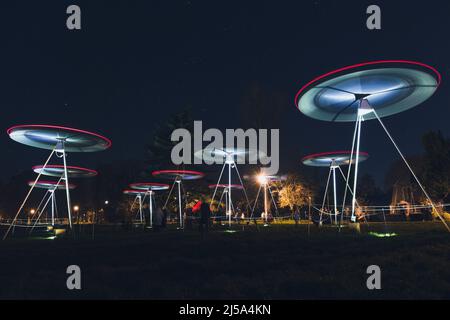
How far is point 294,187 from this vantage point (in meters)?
51.1

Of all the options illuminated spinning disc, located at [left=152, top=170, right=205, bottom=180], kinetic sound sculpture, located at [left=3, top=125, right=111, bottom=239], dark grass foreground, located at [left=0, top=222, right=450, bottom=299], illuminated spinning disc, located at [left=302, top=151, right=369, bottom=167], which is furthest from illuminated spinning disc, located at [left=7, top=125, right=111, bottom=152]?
illuminated spinning disc, located at [left=302, top=151, right=369, bottom=167]

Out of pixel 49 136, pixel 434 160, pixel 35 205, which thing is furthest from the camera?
pixel 35 205

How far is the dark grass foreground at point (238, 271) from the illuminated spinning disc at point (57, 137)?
804 cm

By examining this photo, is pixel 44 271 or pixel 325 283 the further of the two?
pixel 44 271

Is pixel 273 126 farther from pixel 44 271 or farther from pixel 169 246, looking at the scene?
pixel 44 271

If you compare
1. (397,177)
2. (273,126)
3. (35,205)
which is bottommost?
(35,205)

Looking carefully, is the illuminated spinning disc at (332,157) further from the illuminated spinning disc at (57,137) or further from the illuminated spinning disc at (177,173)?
the illuminated spinning disc at (57,137)

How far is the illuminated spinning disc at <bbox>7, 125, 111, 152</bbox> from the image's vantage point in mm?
18297

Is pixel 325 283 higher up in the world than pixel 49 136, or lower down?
lower down

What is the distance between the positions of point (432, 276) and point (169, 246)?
8374 mm

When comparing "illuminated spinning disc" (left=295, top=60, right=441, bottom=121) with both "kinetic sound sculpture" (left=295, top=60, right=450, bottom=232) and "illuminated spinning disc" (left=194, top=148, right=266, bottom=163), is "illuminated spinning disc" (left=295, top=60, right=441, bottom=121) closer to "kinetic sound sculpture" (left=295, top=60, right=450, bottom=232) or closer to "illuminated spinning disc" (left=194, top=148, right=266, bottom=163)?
"kinetic sound sculpture" (left=295, top=60, right=450, bottom=232)

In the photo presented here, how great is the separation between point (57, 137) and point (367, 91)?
53.0 feet
